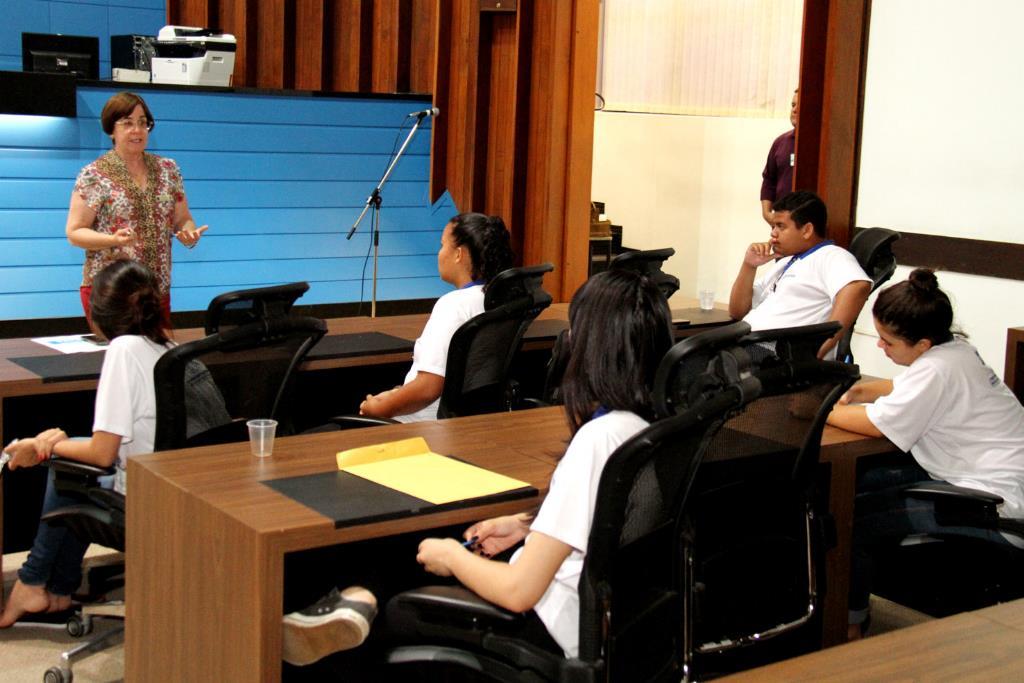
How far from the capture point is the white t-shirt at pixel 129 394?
2861mm

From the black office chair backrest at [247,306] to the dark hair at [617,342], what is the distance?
95 cm

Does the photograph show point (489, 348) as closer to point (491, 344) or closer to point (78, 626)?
point (491, 344)

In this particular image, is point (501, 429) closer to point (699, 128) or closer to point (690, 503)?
point (690, 503)

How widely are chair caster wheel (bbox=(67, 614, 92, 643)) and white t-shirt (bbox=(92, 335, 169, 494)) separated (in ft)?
2.25

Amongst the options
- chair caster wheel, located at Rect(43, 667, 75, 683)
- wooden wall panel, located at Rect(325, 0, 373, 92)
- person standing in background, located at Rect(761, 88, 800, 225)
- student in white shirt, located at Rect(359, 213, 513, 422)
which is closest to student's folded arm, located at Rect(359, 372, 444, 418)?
student in white shirt, located at Rect(359, 213, 513, 422)

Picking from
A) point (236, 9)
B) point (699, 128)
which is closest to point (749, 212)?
point (699, 128)

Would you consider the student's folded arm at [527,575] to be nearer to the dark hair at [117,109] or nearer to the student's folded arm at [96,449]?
the student's folded arm at [96,449]

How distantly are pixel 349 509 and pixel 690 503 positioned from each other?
0.67m

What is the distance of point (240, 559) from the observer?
2.13 m

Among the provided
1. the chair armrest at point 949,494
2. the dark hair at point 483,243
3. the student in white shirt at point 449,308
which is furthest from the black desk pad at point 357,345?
the chair armrest at point 949,494

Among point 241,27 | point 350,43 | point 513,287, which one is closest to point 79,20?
point 241,27

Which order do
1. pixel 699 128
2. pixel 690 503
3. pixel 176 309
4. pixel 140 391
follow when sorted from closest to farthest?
pixel 690 503 < pixel 140 391 < pixel 176 309 < pixel 699 128

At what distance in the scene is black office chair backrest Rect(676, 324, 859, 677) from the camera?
232cm

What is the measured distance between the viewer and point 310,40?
8.68 meters
